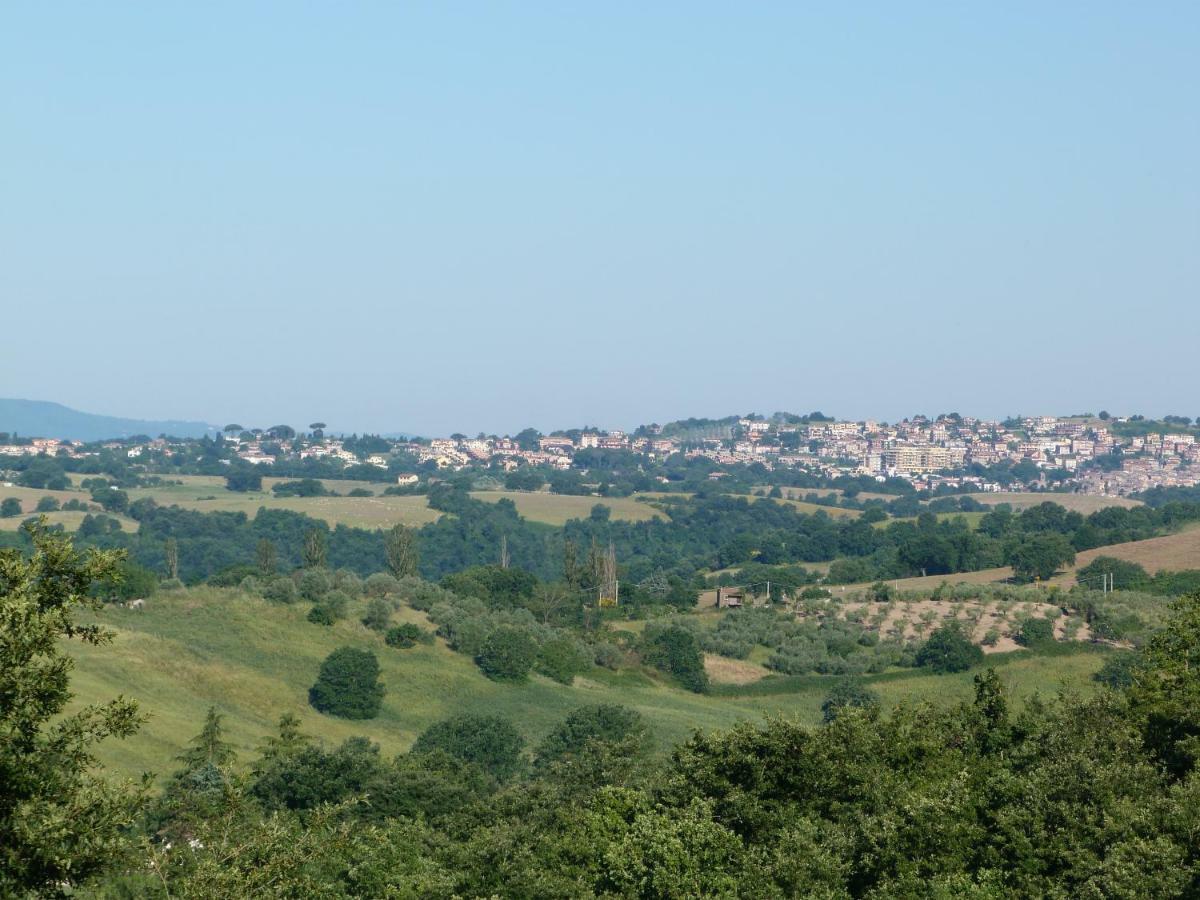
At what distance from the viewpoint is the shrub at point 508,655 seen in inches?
3231

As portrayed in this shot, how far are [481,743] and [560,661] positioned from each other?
1054 inches

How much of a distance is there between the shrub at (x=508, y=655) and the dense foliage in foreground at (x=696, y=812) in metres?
36.3

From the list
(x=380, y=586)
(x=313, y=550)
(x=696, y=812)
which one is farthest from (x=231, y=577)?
(x=696, y=812)

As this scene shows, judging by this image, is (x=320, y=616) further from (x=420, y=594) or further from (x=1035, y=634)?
(x=1035, y=634)

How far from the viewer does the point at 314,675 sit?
76.3 metres

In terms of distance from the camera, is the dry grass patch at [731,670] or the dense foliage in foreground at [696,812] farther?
the dry grass patch at [731,670]

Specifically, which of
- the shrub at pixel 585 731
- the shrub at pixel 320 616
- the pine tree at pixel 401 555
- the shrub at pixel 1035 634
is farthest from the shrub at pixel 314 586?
the shrub at pixel 1035 634

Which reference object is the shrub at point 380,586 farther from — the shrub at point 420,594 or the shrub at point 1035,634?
the shrub at point 1035,634

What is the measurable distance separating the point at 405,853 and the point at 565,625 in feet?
235

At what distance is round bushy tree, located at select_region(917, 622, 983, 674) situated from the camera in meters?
87.8

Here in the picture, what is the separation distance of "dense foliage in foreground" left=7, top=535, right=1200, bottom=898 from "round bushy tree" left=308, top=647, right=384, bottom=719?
26.2 metres

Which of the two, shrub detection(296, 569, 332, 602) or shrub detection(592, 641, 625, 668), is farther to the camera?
shrub detection(592, 641, 625, 668)

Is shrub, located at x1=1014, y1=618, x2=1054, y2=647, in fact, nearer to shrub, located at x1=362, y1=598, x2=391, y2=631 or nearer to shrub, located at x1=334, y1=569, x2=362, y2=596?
shrub, located at x1=362, y1=598, x2=391, y2=631

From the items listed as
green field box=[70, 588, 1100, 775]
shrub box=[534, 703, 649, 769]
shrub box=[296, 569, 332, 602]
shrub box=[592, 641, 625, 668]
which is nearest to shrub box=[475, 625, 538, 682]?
green field box=[70, 588, 1100, 775]
